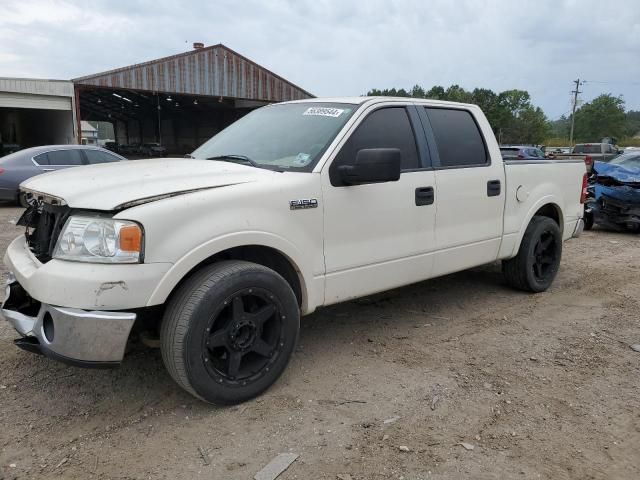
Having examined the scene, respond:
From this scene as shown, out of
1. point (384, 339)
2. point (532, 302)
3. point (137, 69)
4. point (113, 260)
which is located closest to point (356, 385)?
point (384, 339)

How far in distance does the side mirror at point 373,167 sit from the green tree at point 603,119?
310 feet

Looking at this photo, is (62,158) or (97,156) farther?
(97,156)

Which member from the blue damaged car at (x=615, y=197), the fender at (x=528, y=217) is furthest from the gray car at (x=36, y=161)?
the blue damaged car at (x=615, y=197)

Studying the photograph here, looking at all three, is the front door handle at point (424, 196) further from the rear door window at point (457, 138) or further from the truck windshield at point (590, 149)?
the truck windshield at point (590, 149)

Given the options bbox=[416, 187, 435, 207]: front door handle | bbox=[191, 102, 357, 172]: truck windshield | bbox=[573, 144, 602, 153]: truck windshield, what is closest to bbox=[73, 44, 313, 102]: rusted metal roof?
bbox=[573, 144, 602, 153]: truck windshield

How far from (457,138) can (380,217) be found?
1.33 m

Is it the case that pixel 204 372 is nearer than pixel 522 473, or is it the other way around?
pixel 522 473

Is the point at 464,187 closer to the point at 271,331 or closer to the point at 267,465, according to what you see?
the point at 271,331

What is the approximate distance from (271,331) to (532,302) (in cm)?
313

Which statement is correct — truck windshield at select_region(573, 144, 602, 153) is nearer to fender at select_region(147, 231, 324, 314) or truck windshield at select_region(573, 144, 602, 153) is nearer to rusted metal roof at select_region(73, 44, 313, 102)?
rusted metal roof at select_region(73, 44, 313, 102)

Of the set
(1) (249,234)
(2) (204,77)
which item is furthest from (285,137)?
(2) (204,77)

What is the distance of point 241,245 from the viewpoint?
10.1ft

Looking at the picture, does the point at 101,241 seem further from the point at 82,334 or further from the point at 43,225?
the point at 43,225

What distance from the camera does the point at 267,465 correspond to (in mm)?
2627
